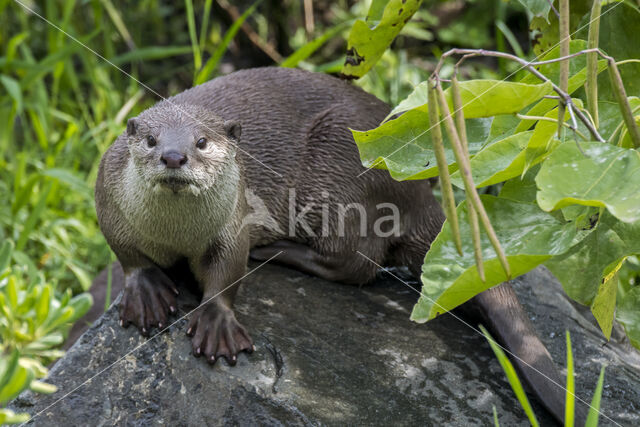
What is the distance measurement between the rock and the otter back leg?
98mm

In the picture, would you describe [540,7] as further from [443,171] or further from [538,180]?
[443,171]

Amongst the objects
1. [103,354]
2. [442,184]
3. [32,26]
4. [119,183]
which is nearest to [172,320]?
[103,354]

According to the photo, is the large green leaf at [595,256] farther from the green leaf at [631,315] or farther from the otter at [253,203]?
the otter at [253,203]

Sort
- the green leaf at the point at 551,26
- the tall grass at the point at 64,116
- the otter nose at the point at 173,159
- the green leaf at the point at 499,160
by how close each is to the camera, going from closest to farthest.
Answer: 1. the green leaf at the point at 499,160
2. the otter nose at the point at 173,159
3. the green leaf at the point at 551,26
4. the tall grass at the point at 64,116

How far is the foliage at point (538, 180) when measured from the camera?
3.73 feet

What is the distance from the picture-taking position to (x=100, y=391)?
5.18 feet

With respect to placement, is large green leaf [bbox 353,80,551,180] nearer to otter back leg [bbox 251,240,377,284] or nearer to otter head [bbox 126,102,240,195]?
otter head [bbox 126,102,240,195]

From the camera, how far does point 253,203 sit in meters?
2.02

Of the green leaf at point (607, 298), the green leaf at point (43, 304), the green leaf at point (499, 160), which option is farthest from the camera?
the green leaf at point (607, 298)

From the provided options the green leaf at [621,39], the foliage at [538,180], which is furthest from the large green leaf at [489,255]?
the green leaf at [621,39]

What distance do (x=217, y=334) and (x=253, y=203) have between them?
0.48 m

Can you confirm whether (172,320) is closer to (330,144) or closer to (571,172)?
(330,144)

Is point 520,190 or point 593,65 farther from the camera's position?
point 520,190

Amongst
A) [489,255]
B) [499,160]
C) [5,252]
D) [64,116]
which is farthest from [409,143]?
[64,116]
